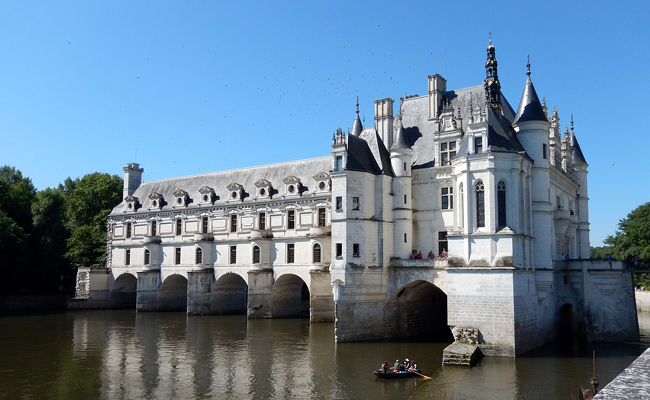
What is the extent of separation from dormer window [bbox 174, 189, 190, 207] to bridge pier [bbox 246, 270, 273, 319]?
11.3m

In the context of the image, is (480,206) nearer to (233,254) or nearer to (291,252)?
(291,252)

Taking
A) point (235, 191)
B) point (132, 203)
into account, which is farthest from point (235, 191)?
point (132, 203)

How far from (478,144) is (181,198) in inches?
1184

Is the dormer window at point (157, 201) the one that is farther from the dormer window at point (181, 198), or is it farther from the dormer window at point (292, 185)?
the dormer window at point (292, 185)

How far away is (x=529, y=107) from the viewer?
29.9 meters

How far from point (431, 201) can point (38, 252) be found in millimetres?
42697

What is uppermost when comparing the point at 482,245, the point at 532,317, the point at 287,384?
the point at 482,245

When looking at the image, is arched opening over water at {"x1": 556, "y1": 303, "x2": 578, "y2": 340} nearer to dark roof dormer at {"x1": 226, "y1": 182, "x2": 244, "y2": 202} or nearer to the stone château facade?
the stone château facade

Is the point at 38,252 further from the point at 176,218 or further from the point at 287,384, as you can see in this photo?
the point at 287,384

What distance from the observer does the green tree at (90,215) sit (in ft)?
187

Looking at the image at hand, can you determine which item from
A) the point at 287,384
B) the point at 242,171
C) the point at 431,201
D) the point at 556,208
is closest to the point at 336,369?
the point at 287,384

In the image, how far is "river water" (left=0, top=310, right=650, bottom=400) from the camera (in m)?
19.4

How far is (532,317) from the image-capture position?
2741 centimetres


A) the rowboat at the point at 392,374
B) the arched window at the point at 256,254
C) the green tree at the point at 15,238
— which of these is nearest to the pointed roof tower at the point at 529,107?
the rowboat at the point at 392,374
